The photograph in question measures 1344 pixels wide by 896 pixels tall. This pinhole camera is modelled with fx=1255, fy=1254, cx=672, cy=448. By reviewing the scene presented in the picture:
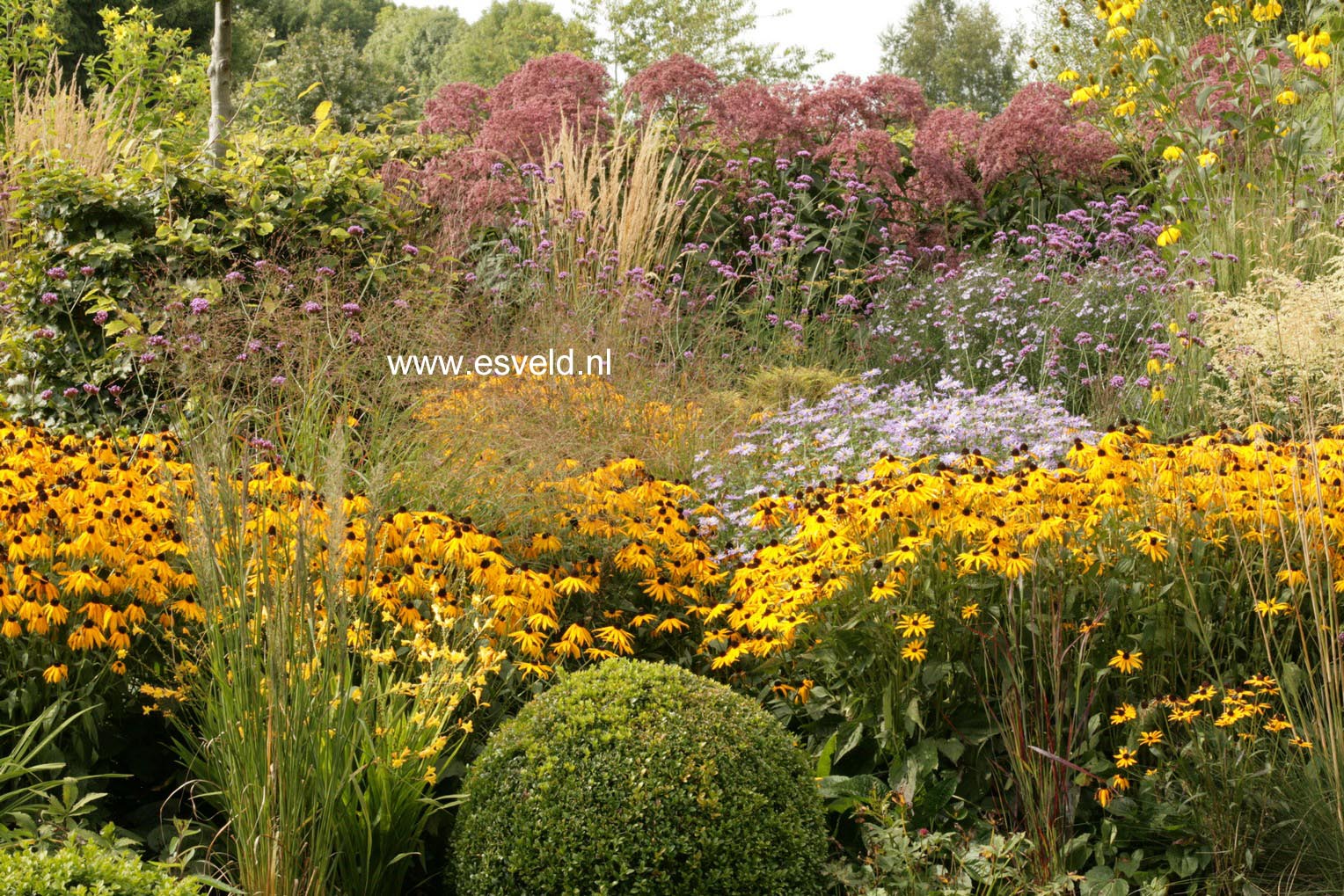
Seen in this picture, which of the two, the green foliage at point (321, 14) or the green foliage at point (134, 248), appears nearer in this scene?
the green foliage at point (134, 248)

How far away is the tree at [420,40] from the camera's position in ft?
136

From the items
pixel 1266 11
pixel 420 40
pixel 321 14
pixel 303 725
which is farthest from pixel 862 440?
pixel 420 40

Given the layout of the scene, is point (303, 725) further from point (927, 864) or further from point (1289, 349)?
point (1289, 349)

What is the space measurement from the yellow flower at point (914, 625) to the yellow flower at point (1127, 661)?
406mm

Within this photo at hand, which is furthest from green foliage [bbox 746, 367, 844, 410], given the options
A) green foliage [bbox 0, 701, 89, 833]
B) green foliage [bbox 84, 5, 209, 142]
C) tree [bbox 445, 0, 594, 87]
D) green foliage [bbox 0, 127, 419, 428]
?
tree [bbox 445, 0, 594, 87]

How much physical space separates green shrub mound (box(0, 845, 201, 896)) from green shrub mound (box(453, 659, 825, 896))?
615mm

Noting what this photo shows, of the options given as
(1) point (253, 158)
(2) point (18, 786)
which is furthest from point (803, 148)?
(2) point (18, 786)

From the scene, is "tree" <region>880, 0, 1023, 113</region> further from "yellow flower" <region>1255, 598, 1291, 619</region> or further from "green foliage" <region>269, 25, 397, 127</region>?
"yellow flower" <region>1255, 598, 1291, 619</region>

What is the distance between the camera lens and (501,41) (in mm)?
37906

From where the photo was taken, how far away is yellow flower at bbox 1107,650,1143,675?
9.09 ft

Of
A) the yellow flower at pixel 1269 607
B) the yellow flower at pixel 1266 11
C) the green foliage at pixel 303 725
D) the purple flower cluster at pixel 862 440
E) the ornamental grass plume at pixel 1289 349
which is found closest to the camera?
the green foliage at pixel 303 725

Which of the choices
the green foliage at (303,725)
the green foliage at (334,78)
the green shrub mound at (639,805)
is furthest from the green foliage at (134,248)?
the green foliage at (334,78)

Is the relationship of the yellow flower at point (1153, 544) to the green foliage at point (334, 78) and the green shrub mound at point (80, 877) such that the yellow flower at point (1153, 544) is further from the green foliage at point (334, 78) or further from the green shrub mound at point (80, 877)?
the green foliage at point (334, 78)

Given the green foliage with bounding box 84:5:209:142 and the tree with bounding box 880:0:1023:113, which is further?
the tree with bounding box 880:0:1023:113
